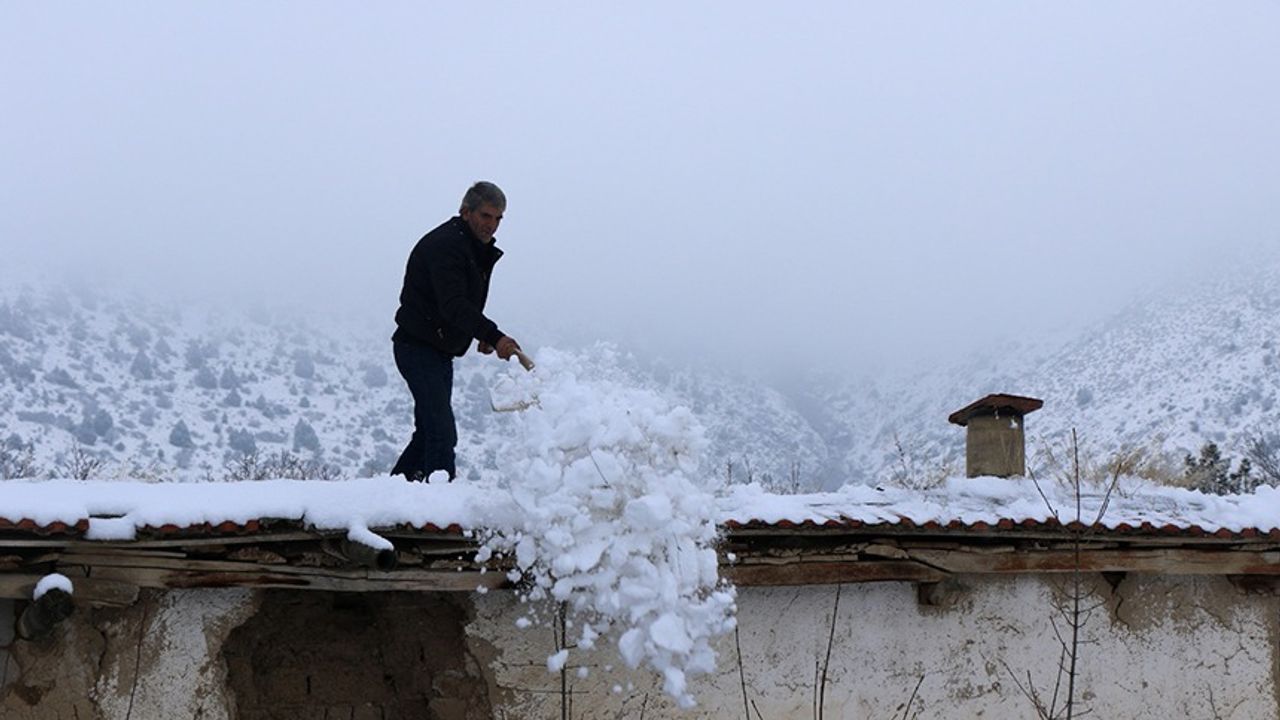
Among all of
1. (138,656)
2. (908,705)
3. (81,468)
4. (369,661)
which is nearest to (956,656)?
(908,705)

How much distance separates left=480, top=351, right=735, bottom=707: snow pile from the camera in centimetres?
385

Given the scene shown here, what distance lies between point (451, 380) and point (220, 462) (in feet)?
53.1

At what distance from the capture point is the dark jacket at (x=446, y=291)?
508 centimetres

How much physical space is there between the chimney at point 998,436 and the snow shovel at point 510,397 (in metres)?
2.98

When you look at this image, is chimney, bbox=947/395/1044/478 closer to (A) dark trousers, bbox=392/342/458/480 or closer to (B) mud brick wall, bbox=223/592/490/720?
(A) dark trousers, bbox=392/342/458/480

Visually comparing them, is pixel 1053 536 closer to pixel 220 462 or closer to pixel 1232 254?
pixel 220 462

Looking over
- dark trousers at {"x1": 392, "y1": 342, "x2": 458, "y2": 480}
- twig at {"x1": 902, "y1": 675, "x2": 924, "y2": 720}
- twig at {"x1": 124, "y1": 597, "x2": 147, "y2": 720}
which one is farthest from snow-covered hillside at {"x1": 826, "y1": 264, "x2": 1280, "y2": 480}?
twig at {"x1": 124, "y1": 597, "x2": 147, "y2": 720}

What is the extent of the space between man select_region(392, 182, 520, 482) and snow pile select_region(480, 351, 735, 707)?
1.08 m

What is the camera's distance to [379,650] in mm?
4746

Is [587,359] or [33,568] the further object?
[587,359]

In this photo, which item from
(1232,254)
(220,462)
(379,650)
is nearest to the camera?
(379,650)

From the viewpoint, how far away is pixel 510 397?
4.52m

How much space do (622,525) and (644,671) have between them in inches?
46.2

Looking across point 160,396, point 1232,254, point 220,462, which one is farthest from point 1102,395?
point 160,396
